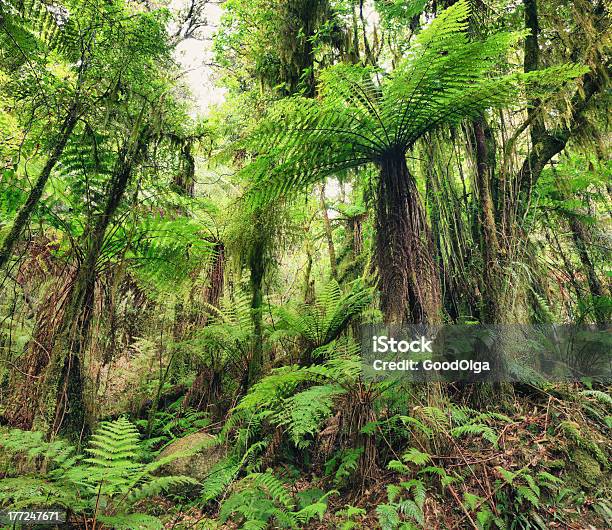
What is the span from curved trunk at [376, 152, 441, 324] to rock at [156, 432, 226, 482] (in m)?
1.74

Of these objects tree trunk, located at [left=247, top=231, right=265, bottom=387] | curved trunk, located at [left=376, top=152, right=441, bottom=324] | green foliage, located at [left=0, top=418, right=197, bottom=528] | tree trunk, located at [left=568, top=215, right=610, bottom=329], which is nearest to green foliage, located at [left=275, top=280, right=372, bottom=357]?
tree trunk, located at [left=247, top=231, right=265, bottom=387]

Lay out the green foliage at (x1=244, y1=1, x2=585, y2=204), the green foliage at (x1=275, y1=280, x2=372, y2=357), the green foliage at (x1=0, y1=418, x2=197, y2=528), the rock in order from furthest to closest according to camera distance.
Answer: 1. the green foliage at (x1=275, y1=280, x2=372, y2=357)
2. the rock
3. the green foliage at (x1=244, y1=1, x2=585, y2=204)
4. the green foliage at (x1=0, y1=418, x2=197, y2=528)

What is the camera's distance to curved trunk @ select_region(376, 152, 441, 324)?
2521 millimetres

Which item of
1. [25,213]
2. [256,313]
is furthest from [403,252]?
[25,213]

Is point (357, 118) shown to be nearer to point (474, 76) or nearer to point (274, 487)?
point (474, 76)

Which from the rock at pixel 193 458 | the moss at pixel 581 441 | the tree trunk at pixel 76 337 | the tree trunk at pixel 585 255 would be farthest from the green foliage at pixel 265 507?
the tree trunk at pixel 585 255

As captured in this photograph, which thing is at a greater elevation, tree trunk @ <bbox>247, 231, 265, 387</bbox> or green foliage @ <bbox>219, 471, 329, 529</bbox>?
tree trunk @ <bbox>247, 231, 265, 387</bbox>

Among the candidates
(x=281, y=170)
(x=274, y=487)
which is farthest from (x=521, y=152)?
(x=274, y=487)

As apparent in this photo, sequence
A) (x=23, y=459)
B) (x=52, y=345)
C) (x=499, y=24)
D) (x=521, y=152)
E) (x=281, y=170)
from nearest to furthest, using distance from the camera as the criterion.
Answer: (x=23, y=459)
(x=52, y=345)
(x=281, y=170)
(x=521, y=152)
(x=499, y=24)

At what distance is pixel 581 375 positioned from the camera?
3387 mm

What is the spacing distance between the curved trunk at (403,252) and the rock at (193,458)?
1.74m

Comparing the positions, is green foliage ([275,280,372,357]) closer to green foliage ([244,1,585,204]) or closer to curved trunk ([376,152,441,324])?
curved trunk ([376,152,441,324])

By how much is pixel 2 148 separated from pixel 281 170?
2296 mm

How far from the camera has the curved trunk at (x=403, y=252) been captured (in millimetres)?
2521
